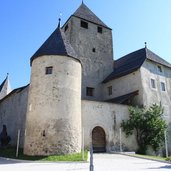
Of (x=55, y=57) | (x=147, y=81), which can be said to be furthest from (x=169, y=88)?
(x=55, y=57)

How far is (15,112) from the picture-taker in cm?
2611

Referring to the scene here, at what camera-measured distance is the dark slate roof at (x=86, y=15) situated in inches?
1256

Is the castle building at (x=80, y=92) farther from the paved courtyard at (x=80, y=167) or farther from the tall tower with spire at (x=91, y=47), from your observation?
the paved courtyard at (x=80, y=167)

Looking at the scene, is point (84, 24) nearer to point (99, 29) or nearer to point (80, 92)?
point (99, 29)

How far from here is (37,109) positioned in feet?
55.1

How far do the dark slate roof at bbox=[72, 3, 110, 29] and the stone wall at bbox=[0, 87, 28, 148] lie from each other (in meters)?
13.7

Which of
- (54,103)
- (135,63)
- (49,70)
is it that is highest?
(135,63)

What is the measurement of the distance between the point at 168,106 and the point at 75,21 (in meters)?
16.7

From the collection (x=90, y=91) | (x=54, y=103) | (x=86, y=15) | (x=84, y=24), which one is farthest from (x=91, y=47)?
(x=54, y=103)

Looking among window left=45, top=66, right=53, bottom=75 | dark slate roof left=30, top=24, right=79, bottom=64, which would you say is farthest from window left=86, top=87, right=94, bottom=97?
window left=45, top=66, right=53, bottom=75

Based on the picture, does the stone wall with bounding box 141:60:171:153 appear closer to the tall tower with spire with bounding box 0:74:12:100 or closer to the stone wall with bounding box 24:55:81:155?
the stone wall with bounding box 24:55:81:155

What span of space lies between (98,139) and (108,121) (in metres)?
1.96

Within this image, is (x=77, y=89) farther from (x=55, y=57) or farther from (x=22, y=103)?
(x=22, y=103)

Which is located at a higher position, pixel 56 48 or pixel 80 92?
pixel 56 48
